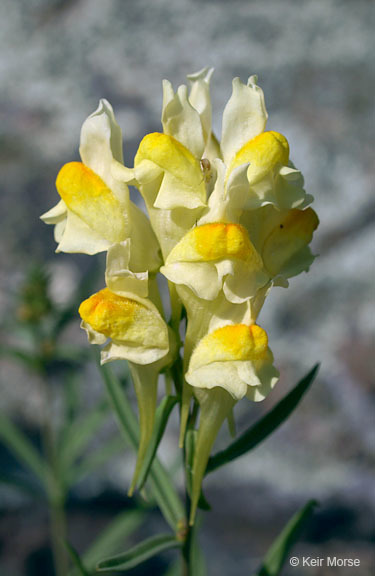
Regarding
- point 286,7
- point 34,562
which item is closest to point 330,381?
point 34,562

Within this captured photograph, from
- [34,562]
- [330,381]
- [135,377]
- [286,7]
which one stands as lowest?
[34,562]

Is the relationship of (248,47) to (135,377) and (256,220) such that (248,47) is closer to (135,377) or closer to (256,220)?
(256,220)

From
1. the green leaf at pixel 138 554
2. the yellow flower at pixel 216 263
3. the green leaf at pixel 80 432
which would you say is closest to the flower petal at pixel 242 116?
the yellow flower at pixel 216 263

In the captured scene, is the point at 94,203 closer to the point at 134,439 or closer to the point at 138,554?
the point at 134,439

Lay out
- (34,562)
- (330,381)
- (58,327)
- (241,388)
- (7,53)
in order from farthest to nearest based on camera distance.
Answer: (7,53), (330,381), (34,562), (58,327), (241,388)

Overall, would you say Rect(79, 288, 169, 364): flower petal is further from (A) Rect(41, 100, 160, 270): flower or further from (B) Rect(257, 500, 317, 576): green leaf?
(B) Rect(257, 500, 317, 576): green leaf

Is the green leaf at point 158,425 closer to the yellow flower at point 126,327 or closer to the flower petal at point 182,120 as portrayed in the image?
the yellow flower at point 126,327

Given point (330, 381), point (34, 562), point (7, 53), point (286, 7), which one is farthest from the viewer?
point (7, 53)
